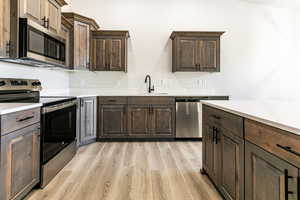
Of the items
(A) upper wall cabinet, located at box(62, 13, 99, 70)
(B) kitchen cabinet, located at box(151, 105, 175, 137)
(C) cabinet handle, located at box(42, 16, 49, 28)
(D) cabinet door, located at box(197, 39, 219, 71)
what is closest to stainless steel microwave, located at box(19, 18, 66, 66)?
(C) cabinet handle, located at box(42, 16, 49, 28)

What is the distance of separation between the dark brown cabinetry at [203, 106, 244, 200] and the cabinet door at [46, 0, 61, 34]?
7.30 feet

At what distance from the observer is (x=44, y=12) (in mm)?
2734

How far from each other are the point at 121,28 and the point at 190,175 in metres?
3.40

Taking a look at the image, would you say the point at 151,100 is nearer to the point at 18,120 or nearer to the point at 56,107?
the point at 56,107

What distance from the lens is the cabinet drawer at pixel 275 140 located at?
100 cm

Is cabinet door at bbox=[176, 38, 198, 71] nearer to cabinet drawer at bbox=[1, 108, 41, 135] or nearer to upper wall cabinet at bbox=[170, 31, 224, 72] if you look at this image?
upper wall cabinet at bbox=[170, 31, 224, 72]

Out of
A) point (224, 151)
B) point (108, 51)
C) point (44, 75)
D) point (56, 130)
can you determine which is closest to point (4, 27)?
point (56, 130)

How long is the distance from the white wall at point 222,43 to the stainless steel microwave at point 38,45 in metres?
1.66

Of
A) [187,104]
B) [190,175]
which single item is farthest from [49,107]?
[187,104]

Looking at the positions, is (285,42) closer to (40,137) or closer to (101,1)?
(101,1)

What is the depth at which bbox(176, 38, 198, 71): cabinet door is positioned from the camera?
4422 mm

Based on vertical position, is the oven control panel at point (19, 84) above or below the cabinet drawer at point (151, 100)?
above

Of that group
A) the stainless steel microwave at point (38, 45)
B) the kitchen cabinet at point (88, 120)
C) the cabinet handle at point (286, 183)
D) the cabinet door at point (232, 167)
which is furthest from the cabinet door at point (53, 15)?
the cabinet handle at point (286, 183)

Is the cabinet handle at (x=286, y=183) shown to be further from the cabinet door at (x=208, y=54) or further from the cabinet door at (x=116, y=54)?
the cabinet door at (x=116, y=54)
